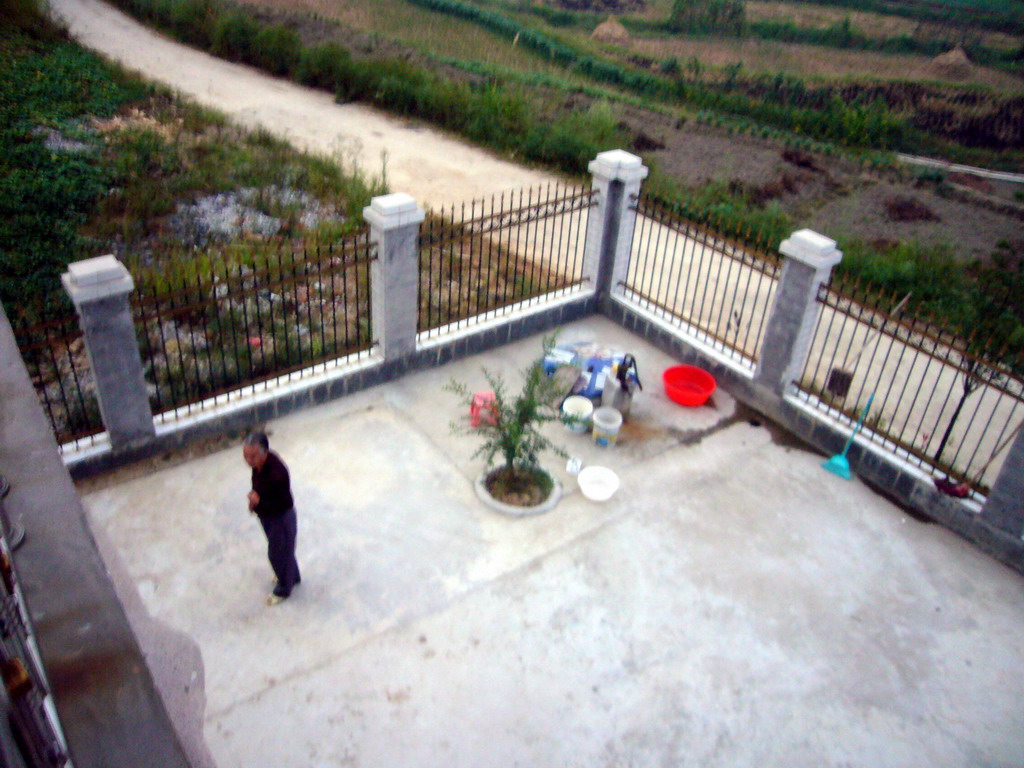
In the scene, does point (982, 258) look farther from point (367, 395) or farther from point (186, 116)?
point (186, 116)

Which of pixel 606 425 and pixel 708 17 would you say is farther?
pixel 708 17

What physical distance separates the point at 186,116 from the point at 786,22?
3160cm

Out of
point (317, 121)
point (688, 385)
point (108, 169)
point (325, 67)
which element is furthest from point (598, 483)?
point (325, 67)

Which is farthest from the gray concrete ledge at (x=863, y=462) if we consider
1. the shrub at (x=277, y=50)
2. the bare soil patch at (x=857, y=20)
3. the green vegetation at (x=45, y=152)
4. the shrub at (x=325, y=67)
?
the bare soil patch at (x=857, y=20)

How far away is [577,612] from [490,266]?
5184 millimetres

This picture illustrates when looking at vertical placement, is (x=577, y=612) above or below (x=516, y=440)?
below

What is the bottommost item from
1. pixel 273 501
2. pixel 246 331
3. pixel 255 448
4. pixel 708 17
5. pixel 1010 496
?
pixel 708 17

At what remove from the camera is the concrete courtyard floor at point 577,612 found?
5.46m

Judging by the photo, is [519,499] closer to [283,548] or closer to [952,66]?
[283,548]

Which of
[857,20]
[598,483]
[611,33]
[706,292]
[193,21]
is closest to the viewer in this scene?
[598,483]

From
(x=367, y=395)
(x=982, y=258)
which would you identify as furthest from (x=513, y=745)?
(x=982, y=258)

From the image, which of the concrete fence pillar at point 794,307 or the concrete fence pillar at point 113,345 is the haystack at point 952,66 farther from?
the concrete fence pillar at point 113,345

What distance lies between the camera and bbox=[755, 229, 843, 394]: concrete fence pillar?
7.55m

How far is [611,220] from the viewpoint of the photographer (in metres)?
9.50
